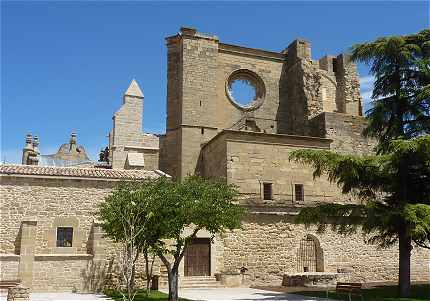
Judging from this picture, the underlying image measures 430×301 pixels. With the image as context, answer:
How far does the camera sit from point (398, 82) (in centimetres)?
1571

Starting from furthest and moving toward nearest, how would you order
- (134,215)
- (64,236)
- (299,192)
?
(299,192)
(64,236)
(134,215)

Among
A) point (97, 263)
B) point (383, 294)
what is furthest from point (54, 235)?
point (383, 294)

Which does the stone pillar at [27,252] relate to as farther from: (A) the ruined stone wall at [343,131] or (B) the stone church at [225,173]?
(A) the ruined stone wall at [343,131]

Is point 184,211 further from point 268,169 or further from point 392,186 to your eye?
point 268,169

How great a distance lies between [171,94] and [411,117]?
13.0 meters

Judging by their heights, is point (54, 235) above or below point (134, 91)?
below

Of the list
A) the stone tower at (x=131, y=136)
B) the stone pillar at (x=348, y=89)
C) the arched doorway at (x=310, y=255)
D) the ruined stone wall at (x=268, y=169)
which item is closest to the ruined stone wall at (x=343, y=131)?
the ruined stone wall at (x=268, y=169)

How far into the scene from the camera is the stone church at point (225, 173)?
1606cm

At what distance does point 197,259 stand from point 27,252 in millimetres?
6141

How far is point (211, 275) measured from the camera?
1778 centimetres

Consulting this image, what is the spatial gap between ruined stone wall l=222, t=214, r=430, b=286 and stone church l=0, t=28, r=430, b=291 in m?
0.04

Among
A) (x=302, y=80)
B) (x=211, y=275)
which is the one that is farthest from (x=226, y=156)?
(x=302, y=80)

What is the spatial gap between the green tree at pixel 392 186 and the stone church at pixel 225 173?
4.03 m

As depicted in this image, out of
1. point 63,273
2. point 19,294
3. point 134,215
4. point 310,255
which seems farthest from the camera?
point 310,255
